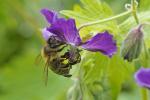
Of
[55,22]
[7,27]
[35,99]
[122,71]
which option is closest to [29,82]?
[35,99]

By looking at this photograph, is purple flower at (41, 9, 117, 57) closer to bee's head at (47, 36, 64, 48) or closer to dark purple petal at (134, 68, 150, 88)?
bee's head at (47, 36, 64, 48)

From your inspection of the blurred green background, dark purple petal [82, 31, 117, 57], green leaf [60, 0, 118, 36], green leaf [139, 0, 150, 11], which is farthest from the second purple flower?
the blurred green background

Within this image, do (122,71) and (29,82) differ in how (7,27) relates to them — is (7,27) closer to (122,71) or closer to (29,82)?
(29,82)

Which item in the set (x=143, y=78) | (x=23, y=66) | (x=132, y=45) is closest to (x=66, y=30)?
(x=132, y=45)

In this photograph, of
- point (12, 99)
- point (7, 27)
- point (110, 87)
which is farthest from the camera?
point (7, 27)

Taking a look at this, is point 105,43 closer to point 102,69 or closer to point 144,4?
Result: point 102,69

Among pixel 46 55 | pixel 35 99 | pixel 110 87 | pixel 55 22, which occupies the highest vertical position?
pixel 55 22
